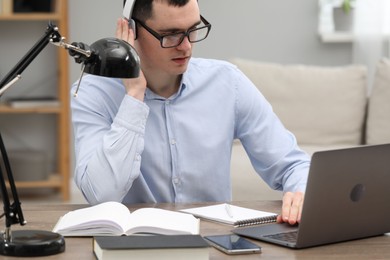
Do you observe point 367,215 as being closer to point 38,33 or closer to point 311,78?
point 311,78

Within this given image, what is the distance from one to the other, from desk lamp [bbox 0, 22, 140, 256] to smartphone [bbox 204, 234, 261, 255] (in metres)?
0.28

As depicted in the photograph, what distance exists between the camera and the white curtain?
4.51m

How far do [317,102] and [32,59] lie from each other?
106 inches

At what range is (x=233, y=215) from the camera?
5.87 ft

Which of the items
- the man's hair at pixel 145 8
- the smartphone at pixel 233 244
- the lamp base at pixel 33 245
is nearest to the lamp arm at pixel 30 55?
the lamp base at pixel 33 245

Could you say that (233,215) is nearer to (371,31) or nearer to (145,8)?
(145,8)

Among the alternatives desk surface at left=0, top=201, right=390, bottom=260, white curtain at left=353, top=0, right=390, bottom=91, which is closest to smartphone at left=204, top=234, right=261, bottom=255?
desk surface at left=0, top=201, right=390, bottom=260

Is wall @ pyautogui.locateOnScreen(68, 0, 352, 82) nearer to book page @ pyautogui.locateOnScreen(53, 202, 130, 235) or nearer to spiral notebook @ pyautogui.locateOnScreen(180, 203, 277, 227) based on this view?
spiral notebook @ pyautogui.locateOnScreen(180, 203, 277, 227)

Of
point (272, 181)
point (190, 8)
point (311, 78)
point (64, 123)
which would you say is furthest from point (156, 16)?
point (64, 123)

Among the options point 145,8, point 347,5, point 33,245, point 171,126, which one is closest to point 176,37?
point 145,8

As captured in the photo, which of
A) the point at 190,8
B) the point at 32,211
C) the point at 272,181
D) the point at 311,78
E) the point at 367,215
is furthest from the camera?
the point at 311,78

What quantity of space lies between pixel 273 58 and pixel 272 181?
265 centimetres

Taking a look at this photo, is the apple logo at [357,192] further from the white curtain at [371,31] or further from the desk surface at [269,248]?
the white curtain at [371,31]

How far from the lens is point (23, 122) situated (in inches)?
187
